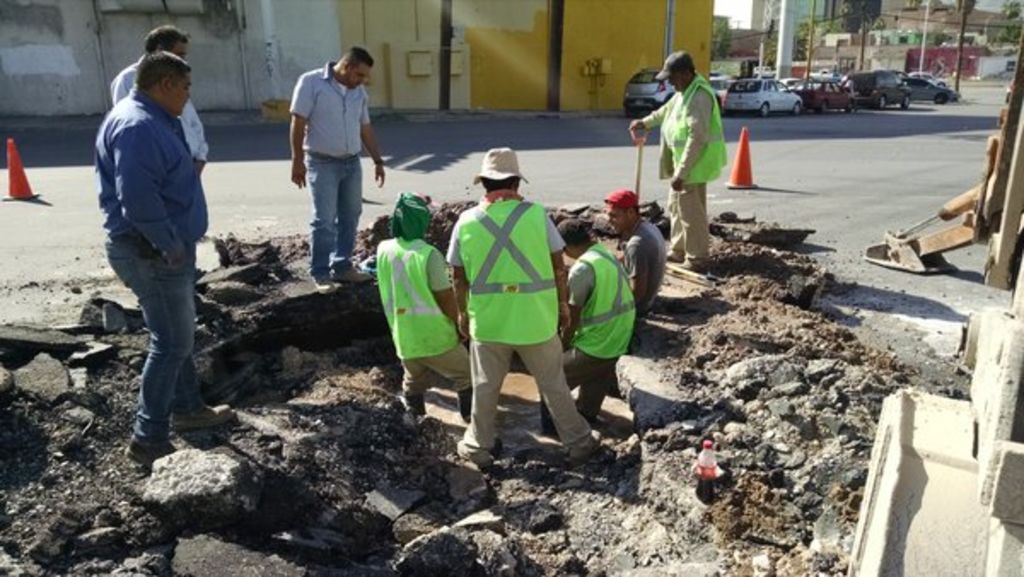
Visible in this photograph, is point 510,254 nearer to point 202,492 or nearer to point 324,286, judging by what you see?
point 202,492

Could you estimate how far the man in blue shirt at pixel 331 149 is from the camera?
222 inches

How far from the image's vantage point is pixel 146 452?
378 cm

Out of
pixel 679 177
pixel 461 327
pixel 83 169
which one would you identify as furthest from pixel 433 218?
pixel 83 169

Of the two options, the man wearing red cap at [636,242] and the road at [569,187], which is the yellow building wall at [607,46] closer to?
the road at [569,187]

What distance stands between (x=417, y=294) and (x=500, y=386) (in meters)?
0.74

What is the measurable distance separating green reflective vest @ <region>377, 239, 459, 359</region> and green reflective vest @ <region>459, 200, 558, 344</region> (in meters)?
0.50

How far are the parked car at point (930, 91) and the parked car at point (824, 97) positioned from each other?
881cm

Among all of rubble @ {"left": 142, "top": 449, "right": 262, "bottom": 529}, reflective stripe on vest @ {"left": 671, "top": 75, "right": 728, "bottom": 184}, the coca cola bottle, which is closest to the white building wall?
reflective stripe on vest @ {"left": 671, "top": 75, "right": 728, "bottom": 184}

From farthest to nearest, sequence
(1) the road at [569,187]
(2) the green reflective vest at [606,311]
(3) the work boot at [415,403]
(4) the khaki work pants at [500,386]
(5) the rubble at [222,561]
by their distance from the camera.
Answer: (1) the road at [569,187]
(3) the work boot at [415,403]
(2) the green reflective vest at [606,311]
(4) the khaki work pants at [500,386]
(5) the rubble at [222,561]

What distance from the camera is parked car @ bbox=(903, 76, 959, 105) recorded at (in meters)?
39.5

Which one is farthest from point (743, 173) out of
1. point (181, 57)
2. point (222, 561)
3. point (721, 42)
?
point (721, 42)

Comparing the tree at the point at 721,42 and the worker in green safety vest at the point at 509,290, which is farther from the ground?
the tree at the point at 721,42

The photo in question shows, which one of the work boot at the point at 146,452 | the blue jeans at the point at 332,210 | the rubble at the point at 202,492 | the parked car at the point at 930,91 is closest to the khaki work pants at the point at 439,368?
the blue jeans at the point at 332,210

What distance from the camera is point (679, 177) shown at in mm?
6594
